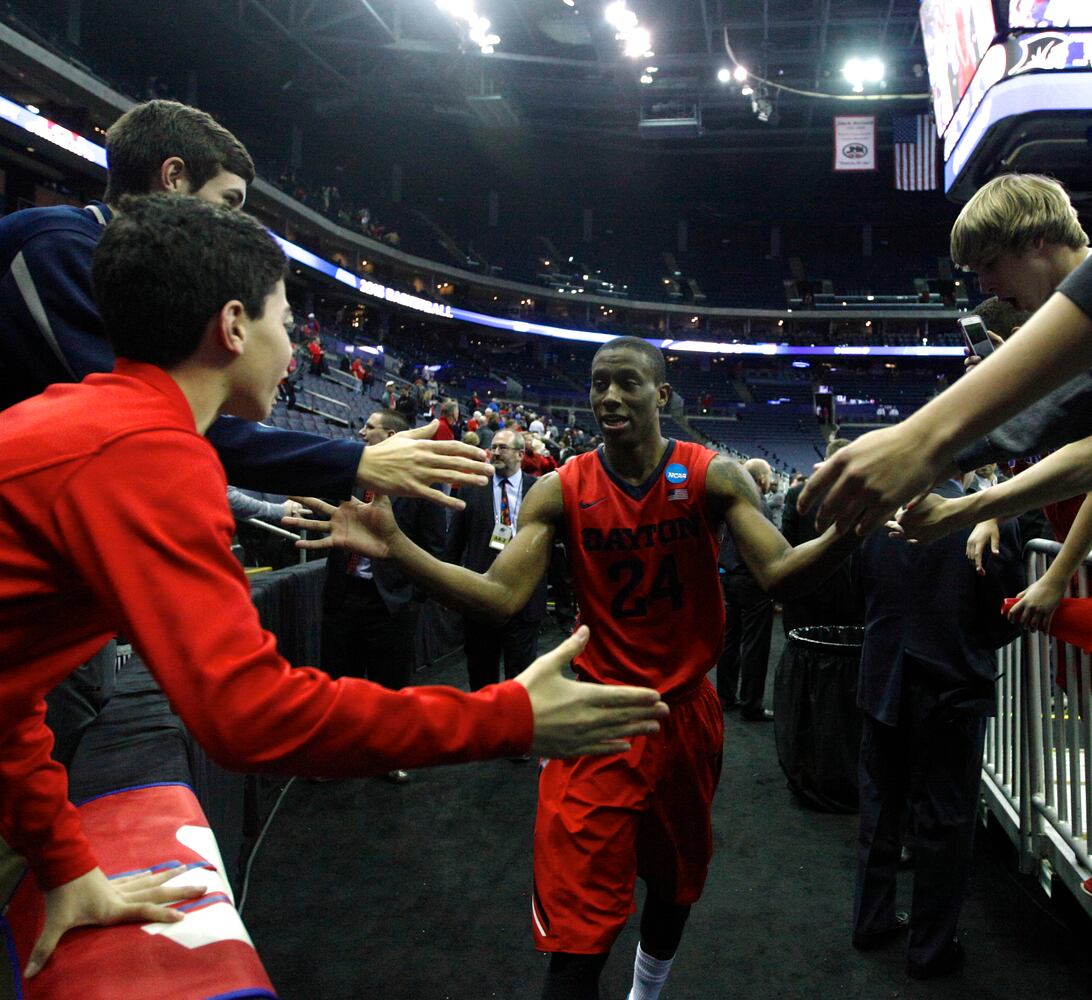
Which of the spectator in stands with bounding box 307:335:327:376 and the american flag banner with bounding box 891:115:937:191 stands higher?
the american flag banner with bounding box 891:115:937:191

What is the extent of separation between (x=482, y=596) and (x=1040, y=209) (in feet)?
5.73

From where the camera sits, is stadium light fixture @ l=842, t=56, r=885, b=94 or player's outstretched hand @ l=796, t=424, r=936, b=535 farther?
stadium light fixture @ l=842, t=56, r=885, b=94

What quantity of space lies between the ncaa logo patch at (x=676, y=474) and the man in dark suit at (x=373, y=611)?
8.30ft

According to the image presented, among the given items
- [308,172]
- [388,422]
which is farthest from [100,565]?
[308,172]

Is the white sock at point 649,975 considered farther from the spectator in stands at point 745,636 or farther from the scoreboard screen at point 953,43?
the scoreboard screen at point 953,43

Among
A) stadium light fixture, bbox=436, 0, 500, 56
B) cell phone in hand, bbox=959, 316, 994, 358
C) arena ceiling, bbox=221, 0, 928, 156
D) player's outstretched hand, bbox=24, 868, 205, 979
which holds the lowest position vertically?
player's outstretched hand, bbox=24, 868, 205, 979

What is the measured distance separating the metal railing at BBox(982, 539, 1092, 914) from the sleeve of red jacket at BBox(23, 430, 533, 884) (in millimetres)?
2725

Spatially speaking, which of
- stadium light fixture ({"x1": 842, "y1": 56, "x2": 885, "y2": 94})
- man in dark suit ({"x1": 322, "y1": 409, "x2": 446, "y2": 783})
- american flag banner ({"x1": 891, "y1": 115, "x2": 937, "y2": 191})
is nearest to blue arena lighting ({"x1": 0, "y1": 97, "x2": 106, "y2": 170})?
man in dark suit ({"x1": 322, "y1": 409, "x2": 446, "y2": 783})

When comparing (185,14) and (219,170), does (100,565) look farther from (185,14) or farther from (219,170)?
(185,14)

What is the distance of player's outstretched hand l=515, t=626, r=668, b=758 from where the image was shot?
1046mm

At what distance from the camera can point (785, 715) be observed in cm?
448

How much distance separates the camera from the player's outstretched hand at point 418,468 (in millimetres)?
1550

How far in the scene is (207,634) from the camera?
0.87 m

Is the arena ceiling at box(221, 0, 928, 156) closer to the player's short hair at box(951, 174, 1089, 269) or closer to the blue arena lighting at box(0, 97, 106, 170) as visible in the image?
the blue arena lighting at box(0, 97, 106, 170)
